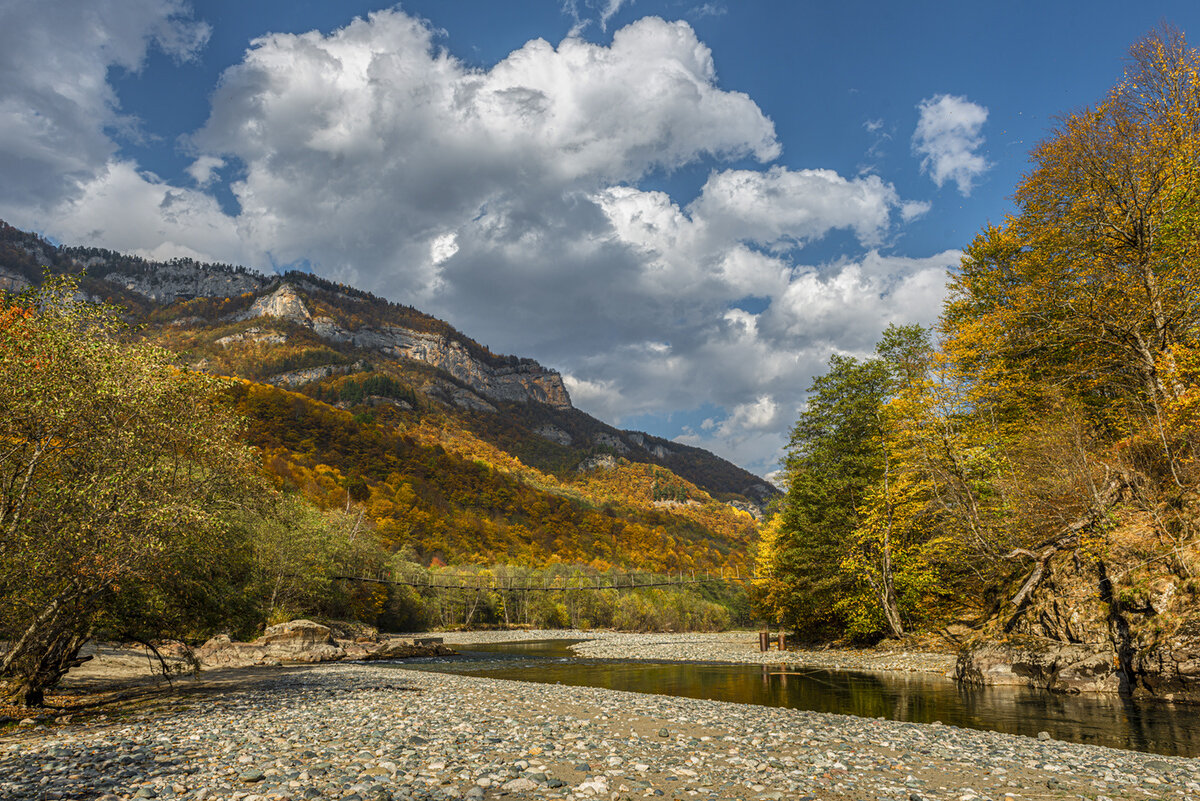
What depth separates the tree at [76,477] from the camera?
412 inches

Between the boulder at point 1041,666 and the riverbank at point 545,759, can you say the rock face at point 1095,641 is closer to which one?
the boulder at point 1041,666

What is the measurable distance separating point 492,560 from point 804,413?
270 feet

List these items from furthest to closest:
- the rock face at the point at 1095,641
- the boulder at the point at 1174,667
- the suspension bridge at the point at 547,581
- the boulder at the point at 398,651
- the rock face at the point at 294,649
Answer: the suspension bridge at the point at 547,581
the boulder at the point at 398,651
the rock face at the point at 294,649
the rock face at the point at 1095,641
the boulder at the point at 1174,667

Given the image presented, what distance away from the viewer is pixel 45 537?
34.8 feet

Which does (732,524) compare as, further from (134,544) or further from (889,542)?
(134,544)

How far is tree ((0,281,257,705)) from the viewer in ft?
34.4

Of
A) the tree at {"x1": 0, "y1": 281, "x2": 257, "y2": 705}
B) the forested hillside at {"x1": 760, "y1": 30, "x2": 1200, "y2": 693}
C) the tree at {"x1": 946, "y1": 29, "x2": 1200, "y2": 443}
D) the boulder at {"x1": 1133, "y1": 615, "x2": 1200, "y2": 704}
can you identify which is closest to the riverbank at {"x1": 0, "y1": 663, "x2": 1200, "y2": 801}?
the tree at {"x1": 0, "y1": 281, "x2": 257, "y2": 705}

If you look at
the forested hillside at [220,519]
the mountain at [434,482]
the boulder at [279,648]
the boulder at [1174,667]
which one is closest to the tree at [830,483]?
the boulder at [1174,667]

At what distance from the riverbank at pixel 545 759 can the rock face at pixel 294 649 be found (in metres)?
18.5

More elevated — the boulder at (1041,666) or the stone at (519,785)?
the stone at (519,785)

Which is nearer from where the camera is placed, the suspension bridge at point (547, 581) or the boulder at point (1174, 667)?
the boulder at point (1174, 667)

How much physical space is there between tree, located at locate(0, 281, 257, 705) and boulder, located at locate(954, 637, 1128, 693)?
23536 mm

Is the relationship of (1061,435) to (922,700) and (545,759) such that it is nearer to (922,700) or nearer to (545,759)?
(922,700)

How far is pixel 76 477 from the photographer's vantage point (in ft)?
38.6
